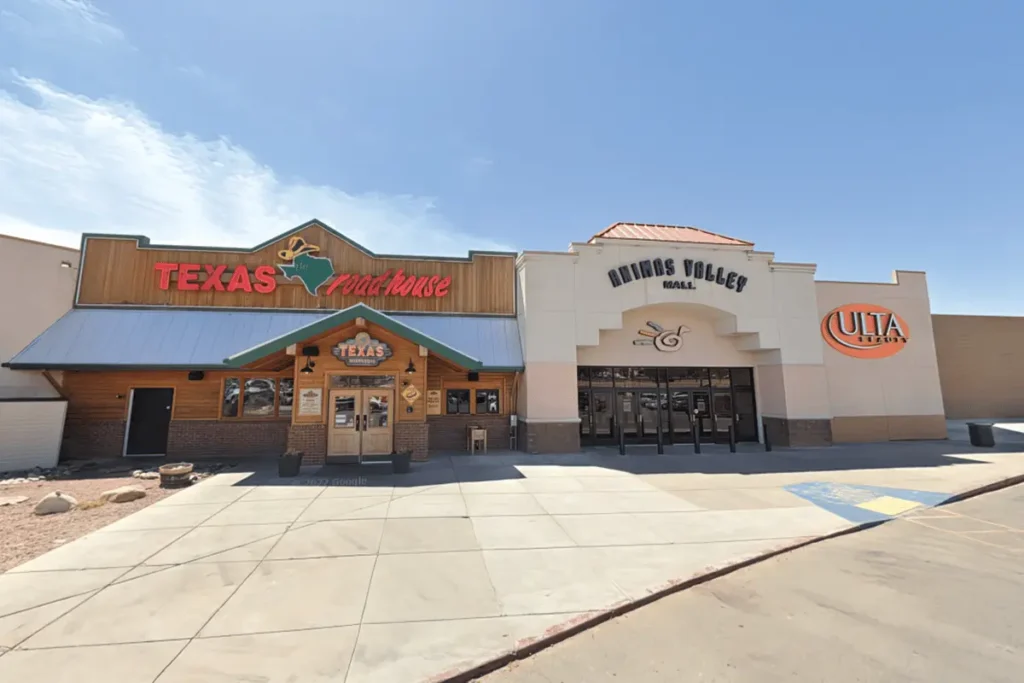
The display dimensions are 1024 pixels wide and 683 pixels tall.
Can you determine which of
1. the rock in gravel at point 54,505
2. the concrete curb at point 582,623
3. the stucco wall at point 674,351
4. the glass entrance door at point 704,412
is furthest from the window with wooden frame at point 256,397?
the glass entrance door at point 704,412

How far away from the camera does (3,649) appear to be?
423 centimetres

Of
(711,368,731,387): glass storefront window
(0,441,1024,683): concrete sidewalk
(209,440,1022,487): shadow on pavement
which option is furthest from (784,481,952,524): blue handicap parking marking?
(711,368,731,387): glass storefront window

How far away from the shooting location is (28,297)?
50.0ft

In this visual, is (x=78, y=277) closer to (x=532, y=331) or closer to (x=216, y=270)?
(x=216, y=270)

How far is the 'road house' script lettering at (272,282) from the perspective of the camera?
16.0 meters

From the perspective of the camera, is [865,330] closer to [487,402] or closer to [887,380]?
[887,380]

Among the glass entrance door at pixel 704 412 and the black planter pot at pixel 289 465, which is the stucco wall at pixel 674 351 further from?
the black planter pot at pixel 289 465

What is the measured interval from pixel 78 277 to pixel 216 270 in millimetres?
4376

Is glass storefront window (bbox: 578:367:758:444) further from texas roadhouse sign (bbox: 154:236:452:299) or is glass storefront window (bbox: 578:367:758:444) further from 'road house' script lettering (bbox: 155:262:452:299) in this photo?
texas roadhouse sign (bbox: 154:236:452:299)

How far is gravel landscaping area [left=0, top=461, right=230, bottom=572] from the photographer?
277 inches

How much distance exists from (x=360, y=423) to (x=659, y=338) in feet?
38.8

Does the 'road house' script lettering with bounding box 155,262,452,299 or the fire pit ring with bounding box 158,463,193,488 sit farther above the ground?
the 'road house' script lettering with bounding box 155,262,452,299

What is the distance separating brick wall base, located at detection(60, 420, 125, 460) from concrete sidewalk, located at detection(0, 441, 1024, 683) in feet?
20.1

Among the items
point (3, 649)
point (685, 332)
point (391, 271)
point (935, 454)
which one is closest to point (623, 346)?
point (685, 332)
